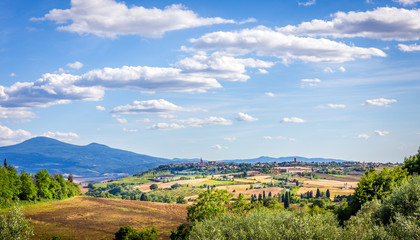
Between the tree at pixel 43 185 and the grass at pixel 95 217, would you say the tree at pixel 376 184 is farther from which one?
the tree at pixel 43 185

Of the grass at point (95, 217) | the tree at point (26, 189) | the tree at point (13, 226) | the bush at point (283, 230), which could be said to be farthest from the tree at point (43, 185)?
the bush at point (283, 230)

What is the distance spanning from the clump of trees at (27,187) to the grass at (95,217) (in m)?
5.54

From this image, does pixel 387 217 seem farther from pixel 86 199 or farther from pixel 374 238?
pixel 86 199

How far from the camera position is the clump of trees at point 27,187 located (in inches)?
4510

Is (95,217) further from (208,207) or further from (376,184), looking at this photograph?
(376,184)

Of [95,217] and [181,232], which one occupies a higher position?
[181,232]

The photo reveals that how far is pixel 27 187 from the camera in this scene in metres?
126

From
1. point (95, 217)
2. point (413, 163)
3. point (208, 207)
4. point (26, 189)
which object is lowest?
point (95, 217)

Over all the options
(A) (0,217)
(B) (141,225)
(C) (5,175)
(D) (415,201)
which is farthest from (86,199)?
(D) (415,201)

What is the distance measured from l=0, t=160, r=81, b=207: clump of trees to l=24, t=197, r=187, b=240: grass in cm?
554

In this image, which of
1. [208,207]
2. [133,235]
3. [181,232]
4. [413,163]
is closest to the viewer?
[208,207]

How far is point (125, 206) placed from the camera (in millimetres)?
149250

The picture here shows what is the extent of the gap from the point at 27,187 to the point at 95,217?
30032 mm

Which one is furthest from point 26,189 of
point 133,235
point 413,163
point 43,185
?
point 413,163
